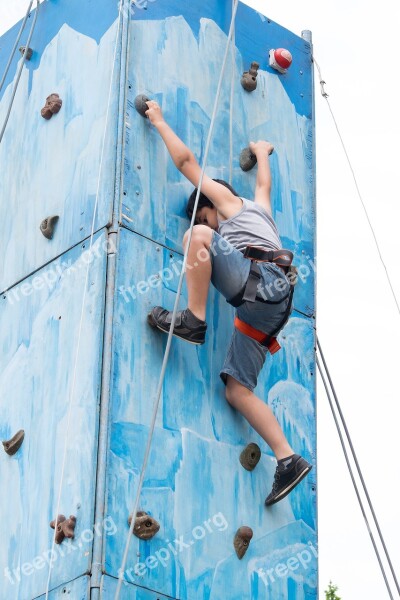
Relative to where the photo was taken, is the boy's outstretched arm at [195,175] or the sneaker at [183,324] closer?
the sneaker at [183,324]

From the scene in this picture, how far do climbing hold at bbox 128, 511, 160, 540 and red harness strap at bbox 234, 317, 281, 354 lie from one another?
140cm

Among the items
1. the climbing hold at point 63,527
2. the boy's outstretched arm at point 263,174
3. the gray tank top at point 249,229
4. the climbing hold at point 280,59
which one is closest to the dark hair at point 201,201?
the gray tank top at point 249,229

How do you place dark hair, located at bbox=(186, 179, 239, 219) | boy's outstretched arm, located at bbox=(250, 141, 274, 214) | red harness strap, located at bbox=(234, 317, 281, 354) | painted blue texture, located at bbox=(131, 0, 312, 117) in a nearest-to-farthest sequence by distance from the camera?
red harness strap, located at bbox=(234, 317, 281, 354), dark hair, located at bbox=(186, 179, 239, 219), boy's outstretched arm, located at bbox=(250, 141, 274, 214), painted blue texture, located at bbox=(131, 0, 312, 117)

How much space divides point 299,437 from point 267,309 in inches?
39.5

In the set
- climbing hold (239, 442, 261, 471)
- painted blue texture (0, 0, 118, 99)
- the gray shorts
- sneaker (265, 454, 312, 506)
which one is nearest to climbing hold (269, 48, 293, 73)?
painted blue texture (0, 0, 118, 99)

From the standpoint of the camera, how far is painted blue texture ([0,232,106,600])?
785 cm

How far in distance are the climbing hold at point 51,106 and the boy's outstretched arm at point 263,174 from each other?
1.32 m

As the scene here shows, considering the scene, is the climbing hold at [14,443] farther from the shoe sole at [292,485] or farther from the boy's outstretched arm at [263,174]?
the boy's outstretched arm at [263,174]

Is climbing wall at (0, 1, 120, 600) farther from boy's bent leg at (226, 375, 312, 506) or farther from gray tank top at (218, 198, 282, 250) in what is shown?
boy's bent leg at (226, 375, 312, 506)

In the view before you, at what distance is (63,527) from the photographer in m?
7.75

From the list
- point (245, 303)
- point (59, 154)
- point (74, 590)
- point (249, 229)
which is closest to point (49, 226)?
point (59, 154)

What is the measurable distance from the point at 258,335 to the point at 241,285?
40 centimetres

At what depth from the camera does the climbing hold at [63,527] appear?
7715 mm

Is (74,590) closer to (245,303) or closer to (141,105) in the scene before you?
(245,303)
